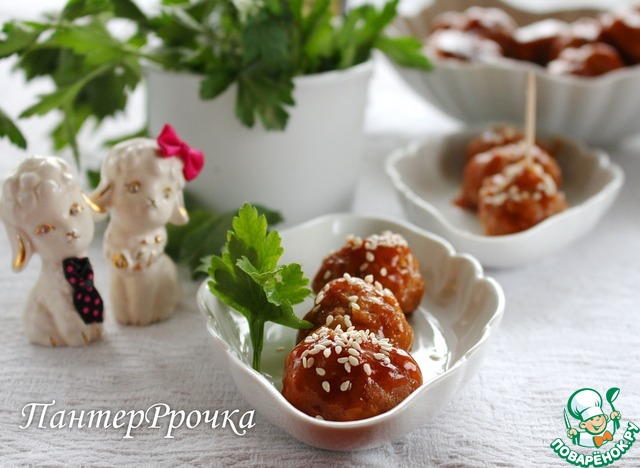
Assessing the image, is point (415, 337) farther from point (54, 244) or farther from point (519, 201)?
point (54, 244)

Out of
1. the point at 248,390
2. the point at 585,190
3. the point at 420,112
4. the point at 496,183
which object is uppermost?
the point at 248,390

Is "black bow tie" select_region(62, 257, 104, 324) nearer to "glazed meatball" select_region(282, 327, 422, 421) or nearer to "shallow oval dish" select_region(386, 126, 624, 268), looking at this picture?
"glazed meatball" select_region(282, 327, 422, 421)

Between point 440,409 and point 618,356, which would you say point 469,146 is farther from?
point 440,409

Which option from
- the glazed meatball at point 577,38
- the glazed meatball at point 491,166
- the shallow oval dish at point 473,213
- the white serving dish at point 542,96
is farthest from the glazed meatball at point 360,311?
the glazed meatball at point 577,38

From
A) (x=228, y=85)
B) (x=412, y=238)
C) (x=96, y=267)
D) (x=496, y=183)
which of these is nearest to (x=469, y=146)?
(x=496, y=183)

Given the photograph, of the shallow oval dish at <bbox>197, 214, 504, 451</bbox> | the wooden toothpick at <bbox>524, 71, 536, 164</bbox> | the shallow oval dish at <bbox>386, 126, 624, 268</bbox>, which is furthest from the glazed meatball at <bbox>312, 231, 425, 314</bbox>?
the wooden toothpick at <bbox>524, 71, 536, 164</bbox>

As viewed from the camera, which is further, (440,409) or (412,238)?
(412,238)

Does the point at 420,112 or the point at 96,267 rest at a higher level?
the point at 96,267
